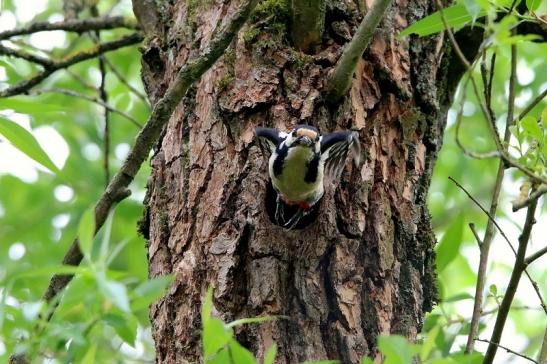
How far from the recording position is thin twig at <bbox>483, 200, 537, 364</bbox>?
7.87 feet

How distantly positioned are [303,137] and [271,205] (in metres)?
0.30

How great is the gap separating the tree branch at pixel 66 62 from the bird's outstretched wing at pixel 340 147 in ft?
4.49

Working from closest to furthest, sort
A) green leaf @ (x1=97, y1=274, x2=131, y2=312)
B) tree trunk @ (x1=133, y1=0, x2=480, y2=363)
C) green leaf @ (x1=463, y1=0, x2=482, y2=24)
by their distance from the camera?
green leaf @ (x1=97, y1=274, x2=131, y2=312) → green leaf @ (x1=463, y1=0, x2=482, y2=24) → tree trunk @ (x1=133, y1=0, x2=480, y2=363)

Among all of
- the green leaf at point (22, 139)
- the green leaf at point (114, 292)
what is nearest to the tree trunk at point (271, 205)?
the green leaf at point (22, 139)

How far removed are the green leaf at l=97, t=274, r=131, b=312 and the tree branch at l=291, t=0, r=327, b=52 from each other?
166 cm

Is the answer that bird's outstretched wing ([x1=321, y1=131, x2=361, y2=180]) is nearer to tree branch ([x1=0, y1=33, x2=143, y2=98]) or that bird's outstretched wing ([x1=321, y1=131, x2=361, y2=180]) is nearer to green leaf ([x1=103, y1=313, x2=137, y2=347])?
green leaf ([x1=103, y1=313, x2=137, y2=347])

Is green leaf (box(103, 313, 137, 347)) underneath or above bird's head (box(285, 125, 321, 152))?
underneath

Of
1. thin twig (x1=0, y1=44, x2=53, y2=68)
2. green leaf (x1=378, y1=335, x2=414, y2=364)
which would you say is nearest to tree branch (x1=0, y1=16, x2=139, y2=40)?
thin twig (x1=0, y1=44, x2=53, y2=68)

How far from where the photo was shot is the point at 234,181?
2928 millimetres

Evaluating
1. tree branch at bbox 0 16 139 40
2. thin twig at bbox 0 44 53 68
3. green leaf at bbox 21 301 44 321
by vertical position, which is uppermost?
tree branch at bbox 0 16 139 40

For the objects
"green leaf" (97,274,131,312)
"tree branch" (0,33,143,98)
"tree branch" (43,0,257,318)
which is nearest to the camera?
"green leaf" (97,274,131,312)

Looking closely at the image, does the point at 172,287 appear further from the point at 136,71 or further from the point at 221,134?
the point at 136,71

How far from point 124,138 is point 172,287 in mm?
3211

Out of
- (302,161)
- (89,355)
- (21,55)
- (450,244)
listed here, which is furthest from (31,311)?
(21,55)
